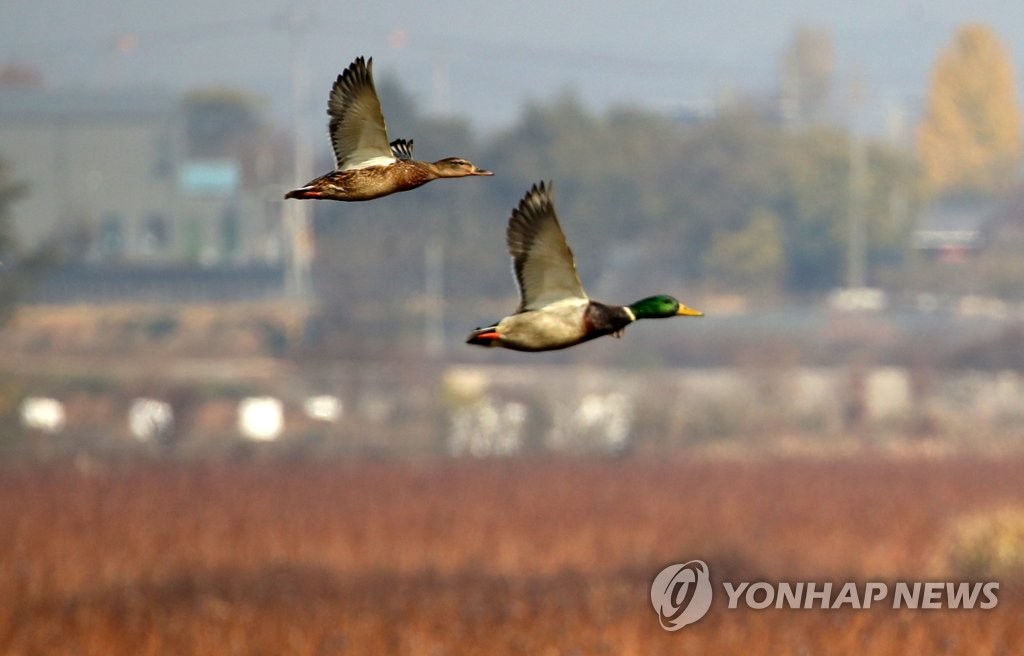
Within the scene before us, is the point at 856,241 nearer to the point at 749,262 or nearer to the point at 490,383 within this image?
the point at 749,262

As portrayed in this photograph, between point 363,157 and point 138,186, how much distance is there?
11955 cm

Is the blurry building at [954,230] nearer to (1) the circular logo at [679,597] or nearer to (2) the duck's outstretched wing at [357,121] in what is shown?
(1) the circular logo at [679,597]

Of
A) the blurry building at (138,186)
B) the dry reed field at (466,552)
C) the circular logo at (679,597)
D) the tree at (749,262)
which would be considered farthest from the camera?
the blurry building at (138,186)

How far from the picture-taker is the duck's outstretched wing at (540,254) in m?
3.78

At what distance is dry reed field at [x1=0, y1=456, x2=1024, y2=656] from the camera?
19094mm

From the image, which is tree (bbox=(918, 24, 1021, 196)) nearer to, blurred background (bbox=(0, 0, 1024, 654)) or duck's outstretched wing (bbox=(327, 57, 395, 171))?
blurred background (bbox=(0, 0, 1024, 654))

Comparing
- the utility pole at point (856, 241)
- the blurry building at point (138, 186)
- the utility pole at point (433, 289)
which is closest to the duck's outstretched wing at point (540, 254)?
the utility pole at point (433, 289)

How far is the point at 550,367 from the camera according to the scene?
74625mm

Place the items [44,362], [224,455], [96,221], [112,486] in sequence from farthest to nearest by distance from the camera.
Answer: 1. [96,221]
2. [44,362]
3. [224,455]
4. [112,486]

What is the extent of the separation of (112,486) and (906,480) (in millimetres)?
17887

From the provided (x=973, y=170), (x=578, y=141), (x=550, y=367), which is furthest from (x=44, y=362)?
(x=973, y=170)

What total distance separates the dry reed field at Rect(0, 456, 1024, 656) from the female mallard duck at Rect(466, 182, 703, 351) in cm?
1421

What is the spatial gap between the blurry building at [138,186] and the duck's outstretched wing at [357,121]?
111 metres

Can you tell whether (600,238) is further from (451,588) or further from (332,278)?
(451,588)
